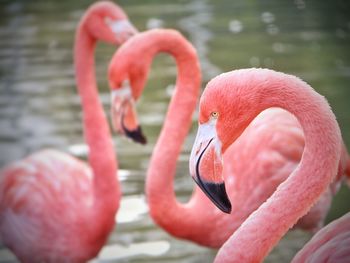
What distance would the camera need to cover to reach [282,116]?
2424mm

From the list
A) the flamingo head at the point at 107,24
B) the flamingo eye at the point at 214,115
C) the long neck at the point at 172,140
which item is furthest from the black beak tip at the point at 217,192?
the flamingo head at the point at 107,24

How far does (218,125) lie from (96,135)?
0.91 meters

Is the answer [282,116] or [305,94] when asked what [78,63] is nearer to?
[282,116]

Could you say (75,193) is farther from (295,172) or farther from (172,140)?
(295,172)

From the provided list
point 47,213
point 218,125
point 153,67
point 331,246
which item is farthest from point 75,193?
point 153,67

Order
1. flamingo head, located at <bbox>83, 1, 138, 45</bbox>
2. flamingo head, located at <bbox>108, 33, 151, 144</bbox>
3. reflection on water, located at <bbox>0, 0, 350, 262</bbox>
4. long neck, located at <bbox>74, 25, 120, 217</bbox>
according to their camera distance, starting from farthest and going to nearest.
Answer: reflection on water, located at <bbox>0, 0, 350, 262</bbox> → flamingo head, located at <bbox>83, 1, 138, 45</bbox> → long neck, located at <bbox>74, 25, 120, 217</bbox> → flamingo head, located at <bbox>108, 33, 151, 144</bbox>

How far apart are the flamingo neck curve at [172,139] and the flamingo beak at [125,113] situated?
91mm

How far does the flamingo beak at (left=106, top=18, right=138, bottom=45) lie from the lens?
98.4 inches

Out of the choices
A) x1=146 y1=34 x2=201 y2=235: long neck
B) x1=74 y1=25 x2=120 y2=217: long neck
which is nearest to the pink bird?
x1=146 y1=34 x2=201 y2=235: long neck

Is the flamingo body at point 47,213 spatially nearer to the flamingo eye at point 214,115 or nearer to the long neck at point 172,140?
the long neck at point 172,140

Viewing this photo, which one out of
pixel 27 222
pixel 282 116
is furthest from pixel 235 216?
pixel 27 222

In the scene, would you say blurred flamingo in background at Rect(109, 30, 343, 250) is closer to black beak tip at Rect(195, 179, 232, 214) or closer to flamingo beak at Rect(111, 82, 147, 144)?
flamingo beak at Rect(111, 82, 147, 144)

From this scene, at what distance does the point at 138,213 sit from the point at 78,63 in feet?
2.47

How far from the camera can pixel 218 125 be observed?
1592 millimetres
